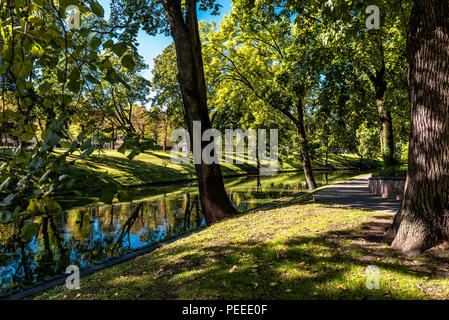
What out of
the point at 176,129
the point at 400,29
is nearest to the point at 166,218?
the point at 400,29

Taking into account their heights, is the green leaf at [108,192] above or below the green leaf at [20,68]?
below

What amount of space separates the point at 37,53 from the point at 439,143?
16.9ft

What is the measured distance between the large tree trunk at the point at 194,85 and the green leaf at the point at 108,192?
7.26m

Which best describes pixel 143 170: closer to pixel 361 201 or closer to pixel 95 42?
pixel 361 201

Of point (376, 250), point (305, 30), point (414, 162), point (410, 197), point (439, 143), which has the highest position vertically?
point (305, 30)

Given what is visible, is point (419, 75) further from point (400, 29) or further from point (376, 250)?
point (400, 29)

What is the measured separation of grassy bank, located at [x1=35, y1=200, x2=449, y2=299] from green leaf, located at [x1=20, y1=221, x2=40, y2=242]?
2870 millimetres

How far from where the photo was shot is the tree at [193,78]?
815 cm

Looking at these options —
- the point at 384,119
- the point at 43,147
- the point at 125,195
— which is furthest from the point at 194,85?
the point at 384,119

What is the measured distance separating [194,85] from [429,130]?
6101 mm

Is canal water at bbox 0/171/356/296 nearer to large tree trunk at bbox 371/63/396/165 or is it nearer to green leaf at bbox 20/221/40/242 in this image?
green leaf at bbox 20/221/40/242

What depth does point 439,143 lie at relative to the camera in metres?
4.21

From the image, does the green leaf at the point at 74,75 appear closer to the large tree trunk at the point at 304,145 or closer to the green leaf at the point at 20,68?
the green leaf at the point at 20,68

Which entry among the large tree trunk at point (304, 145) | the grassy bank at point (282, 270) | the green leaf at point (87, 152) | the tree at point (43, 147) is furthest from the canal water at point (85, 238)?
the large tree trunk at point (304, 145)
